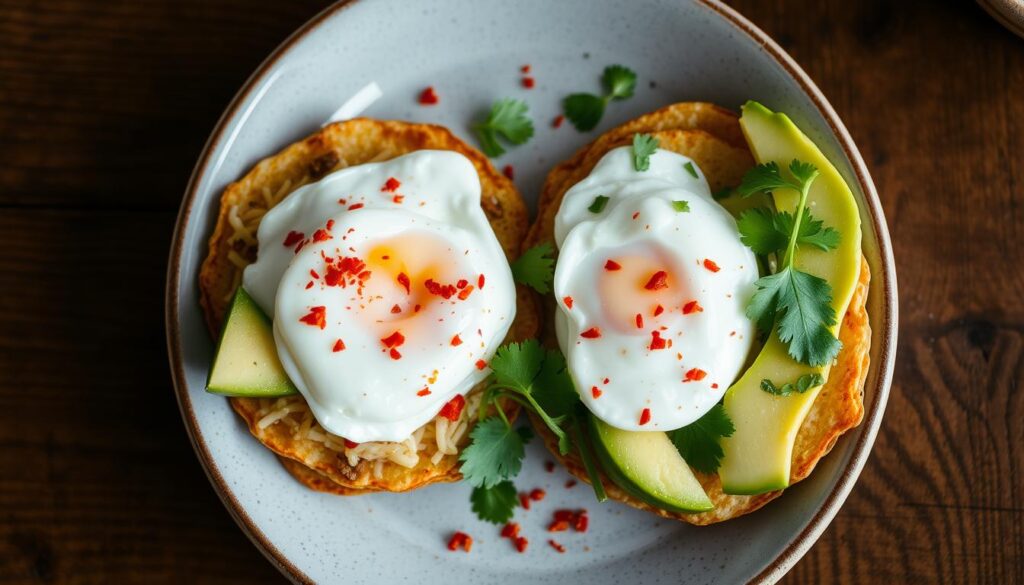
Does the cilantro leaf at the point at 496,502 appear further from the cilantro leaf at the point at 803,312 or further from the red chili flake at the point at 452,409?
the cilantro leaf at the point at 803,312

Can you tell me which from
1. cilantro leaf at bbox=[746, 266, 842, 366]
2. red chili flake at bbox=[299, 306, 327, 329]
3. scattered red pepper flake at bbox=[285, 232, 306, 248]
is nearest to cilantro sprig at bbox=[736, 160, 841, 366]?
cilantro leaf at bbox=[746, 266, 842, 366]

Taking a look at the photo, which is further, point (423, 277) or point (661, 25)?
point (661, 25)

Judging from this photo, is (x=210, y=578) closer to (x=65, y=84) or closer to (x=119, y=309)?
(x=119, y=309)

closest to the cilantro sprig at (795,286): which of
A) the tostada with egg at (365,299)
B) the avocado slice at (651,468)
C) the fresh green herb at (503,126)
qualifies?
the avocado slice at (651,468)

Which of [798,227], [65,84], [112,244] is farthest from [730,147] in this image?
[65,84]

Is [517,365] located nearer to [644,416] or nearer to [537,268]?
[537,268]

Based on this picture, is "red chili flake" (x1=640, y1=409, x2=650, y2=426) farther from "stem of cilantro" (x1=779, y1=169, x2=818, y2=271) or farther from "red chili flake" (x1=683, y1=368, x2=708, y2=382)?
"stem of cilantro" (x1=779, y1=169, x2=818, y2=271)

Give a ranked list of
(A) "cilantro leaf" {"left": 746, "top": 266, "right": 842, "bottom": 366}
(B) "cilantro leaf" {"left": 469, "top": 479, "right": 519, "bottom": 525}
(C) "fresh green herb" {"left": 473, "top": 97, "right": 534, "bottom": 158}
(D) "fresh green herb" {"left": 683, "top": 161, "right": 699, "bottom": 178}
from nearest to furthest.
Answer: (A) "cilantro leaf" {"left": 746, "top": 266, "right": 842, "bottom": 366} → (D) "fresh green herb" {"left": 683, "top": 161, "right": 699, "bottom": 178} → (B) "cilantro leaf" {"left": 469, "top": 479, "right": 519, "bottom": 525} → (C) "fresh green herb" {"left": 473, "top": 97, "right": 534, "bottom": 158}
